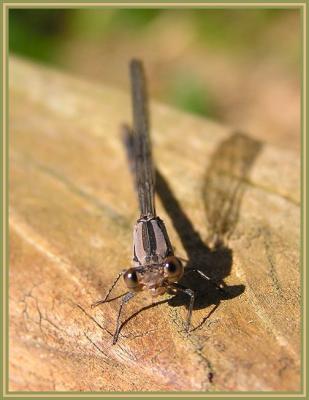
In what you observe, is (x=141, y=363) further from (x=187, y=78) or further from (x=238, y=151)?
(x=187, y=78)

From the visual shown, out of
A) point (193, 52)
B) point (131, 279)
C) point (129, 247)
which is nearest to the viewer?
point (131, 279)

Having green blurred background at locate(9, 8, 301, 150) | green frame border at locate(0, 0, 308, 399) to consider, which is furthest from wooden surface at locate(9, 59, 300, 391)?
green blurred background at locate(9, 8, 301, 150)

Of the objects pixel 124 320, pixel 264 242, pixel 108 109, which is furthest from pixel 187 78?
pixel 124 320

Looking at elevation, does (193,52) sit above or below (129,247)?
→ above

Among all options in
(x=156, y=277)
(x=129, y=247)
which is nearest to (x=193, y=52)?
(x=129, y=247)

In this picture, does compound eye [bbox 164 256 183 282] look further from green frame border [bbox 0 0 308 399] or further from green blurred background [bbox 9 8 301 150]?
green blurred background [bbox 9 8 301 150]

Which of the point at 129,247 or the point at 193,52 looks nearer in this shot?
the point at 129,247
